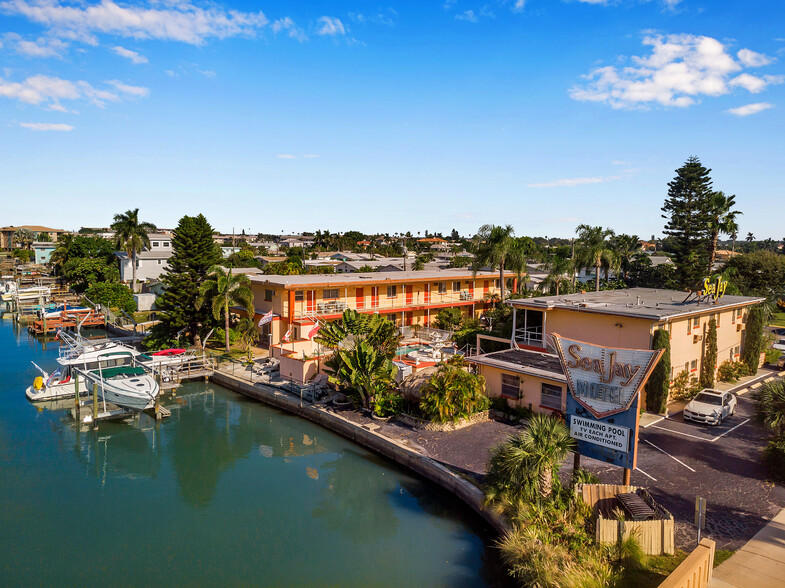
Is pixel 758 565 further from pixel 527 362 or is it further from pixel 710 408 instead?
pixel 527 362

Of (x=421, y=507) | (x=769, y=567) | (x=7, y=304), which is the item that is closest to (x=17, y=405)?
(x=421, y=507)

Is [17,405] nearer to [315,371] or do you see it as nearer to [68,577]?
[315,371]

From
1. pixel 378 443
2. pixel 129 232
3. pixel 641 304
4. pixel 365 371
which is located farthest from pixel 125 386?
pixel 129 232

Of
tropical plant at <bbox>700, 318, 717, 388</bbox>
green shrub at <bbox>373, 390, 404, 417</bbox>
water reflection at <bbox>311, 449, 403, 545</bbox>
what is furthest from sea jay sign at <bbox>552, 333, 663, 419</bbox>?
tropical plant at <bbox>700, 318, 717, 388</bbox>

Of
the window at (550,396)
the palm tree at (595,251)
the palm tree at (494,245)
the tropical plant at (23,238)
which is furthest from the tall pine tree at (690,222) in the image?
the tropical plant at (23,238)

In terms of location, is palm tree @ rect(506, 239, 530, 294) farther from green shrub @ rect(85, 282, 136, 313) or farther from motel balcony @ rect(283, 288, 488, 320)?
green shrub @ rect(85, 282, 136, 313)

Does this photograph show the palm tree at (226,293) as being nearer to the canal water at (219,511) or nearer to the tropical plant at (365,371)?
the canal water at (219,511)
